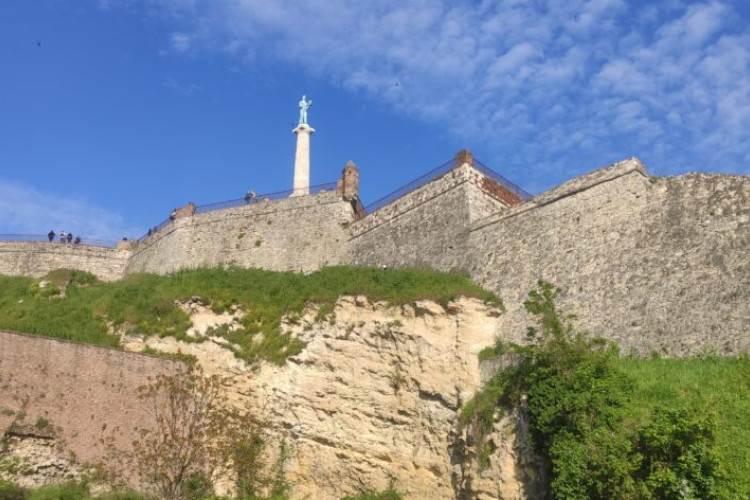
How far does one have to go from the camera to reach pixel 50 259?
39875mm

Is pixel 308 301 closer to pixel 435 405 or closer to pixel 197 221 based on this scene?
pixel 435 405

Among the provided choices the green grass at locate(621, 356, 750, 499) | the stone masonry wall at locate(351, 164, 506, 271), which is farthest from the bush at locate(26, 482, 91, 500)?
the green grass at locate(621, 356, 750, 499)

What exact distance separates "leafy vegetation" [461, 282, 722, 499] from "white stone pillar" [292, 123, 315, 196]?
830 inches

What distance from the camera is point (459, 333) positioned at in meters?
24.6

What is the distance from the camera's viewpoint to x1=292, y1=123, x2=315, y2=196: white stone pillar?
4150cm

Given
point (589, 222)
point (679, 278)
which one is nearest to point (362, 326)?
point (589, 222)

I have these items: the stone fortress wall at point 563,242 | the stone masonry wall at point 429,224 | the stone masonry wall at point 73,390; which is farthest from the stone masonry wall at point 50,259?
the stone masonry wall at point 73,390

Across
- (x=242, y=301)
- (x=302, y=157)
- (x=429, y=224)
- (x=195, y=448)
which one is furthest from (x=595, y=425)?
(x=302, y=157)

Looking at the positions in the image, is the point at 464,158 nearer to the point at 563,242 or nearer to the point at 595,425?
the point at 563,242

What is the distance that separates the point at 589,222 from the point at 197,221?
65.6ft

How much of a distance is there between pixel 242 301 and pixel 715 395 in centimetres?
1507

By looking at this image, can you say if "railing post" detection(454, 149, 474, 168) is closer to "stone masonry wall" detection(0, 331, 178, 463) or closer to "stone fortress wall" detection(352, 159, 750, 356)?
"stone fortress wall" detection(352, 159, 750, 356)

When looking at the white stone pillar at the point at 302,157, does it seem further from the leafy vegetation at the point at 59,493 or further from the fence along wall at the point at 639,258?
the leafy vegetation at the point at 59,493

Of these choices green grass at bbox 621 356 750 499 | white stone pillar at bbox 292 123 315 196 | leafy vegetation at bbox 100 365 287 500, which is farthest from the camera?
white stone pillar at bbox 292 123 315 196
